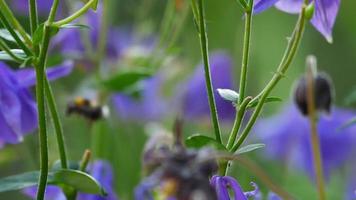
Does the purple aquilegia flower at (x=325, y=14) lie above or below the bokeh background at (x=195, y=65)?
above

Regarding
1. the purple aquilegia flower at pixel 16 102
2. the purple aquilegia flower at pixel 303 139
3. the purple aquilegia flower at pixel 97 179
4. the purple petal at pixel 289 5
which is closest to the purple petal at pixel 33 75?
the purple aquilegia flower at pixel 16 102

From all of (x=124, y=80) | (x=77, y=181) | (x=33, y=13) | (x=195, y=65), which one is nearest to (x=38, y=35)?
(x=33, y=13)

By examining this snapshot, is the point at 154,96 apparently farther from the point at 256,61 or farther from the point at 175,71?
the point at 256,61

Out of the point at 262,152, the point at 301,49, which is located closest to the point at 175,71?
the point at 262,152

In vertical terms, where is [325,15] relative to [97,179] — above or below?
above

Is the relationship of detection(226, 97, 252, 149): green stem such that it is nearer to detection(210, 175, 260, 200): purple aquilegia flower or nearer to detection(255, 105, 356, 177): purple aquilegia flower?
detection(210, 175, 260, 200): purple aquilegia flower

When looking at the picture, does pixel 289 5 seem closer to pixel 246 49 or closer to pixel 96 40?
pixel 246 49

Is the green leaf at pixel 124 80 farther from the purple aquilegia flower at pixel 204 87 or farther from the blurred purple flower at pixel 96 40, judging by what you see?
the purple aquilegia flower at pixel 204 87
